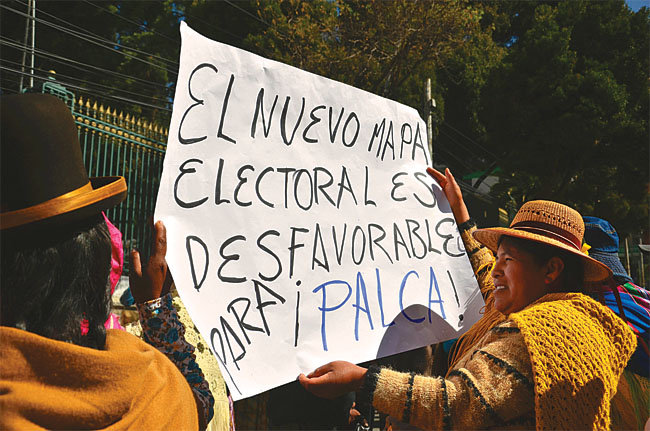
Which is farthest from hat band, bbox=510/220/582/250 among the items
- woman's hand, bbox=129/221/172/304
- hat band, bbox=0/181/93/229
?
hat band, bbox=0/181/93/229

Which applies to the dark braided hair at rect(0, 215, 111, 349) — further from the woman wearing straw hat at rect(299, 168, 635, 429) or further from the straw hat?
the straw hat

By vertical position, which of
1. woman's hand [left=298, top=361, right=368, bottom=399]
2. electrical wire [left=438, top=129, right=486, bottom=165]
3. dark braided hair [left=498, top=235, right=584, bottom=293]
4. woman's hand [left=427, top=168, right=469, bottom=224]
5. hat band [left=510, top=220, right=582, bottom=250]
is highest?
electrical wire [left=438, top=129, right=486, bottom=165]

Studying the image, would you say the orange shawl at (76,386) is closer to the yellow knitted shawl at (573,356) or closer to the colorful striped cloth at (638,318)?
the yellow knitted shawl at (573,356)

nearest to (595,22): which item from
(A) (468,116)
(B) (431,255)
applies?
(A) (468,116)

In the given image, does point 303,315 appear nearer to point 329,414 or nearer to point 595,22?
point 329,414

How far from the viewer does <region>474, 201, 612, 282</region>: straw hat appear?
183 centimetres

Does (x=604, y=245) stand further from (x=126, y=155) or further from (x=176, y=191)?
(x=126, y=155)

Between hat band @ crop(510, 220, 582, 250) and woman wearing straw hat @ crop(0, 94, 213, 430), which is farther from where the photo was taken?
hat band @ crop(510, 220, 582, 250)

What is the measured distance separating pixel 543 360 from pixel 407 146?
1169 mm

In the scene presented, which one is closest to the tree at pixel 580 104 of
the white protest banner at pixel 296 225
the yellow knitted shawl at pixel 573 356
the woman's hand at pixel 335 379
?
the white protest banner at pixel 296 225

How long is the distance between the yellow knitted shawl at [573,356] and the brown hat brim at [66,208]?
1147 mm

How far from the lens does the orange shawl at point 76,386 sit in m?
0.98

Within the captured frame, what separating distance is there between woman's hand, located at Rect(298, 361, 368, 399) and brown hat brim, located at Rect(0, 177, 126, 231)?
815mm

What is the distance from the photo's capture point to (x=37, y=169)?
107 centimetres
